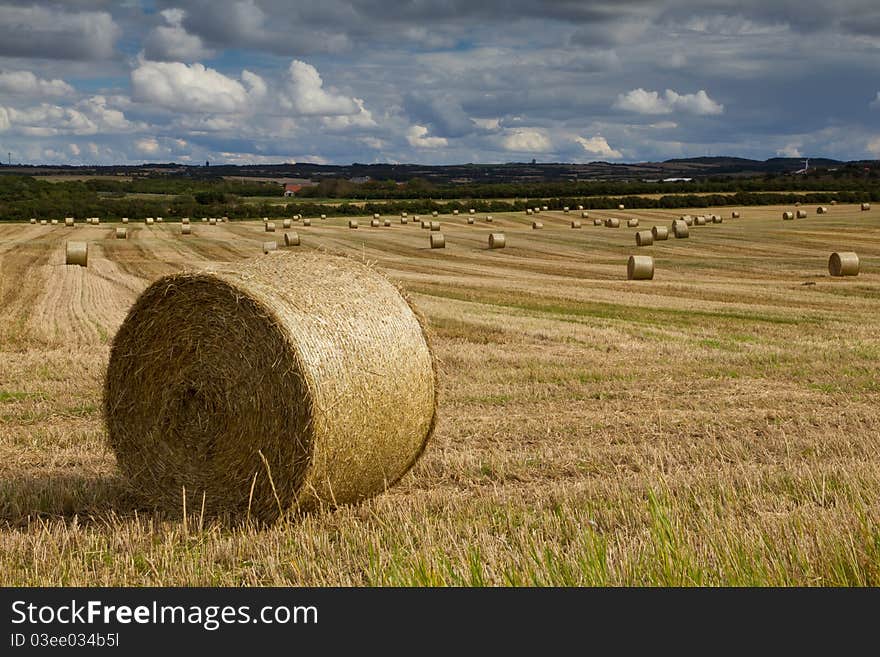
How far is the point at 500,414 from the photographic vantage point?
10320 mm

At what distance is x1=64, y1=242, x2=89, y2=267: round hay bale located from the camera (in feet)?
103

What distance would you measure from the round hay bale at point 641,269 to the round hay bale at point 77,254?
1747 centimetres

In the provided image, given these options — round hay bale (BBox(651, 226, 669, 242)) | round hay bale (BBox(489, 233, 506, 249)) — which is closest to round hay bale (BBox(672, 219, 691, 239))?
round hay bale (BBox(651, 226, 669, 242))

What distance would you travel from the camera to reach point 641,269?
2739 cm

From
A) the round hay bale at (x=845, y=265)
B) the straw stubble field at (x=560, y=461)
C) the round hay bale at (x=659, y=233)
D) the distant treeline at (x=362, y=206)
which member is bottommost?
the straw stubble field at (x=560, y=461)

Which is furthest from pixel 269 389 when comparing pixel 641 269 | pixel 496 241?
pixel 496 241

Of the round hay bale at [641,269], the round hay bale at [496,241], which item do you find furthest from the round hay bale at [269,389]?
the round hay bale at [496,241]

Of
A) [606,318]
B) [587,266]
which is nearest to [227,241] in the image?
[587,266]

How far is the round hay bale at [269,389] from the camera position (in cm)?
669

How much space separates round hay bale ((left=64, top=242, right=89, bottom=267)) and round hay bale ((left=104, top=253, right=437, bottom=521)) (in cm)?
2576

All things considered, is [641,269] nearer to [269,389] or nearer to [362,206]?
[269,389]

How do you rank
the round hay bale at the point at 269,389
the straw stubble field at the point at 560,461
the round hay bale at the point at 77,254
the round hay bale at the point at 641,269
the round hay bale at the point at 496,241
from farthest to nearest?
the round hay bale at the point at 496,241 < the round hay bale at the point at 77,254 < the round hay bale at the point at 641,269 < the round hay bale at the point at 269,389 < the straw stubble field at the point at 560,461

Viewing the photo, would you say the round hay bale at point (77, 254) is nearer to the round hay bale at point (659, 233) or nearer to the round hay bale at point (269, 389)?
the round hay bale at point (659, 233)

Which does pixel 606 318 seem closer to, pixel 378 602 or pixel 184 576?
pixel 184 576
